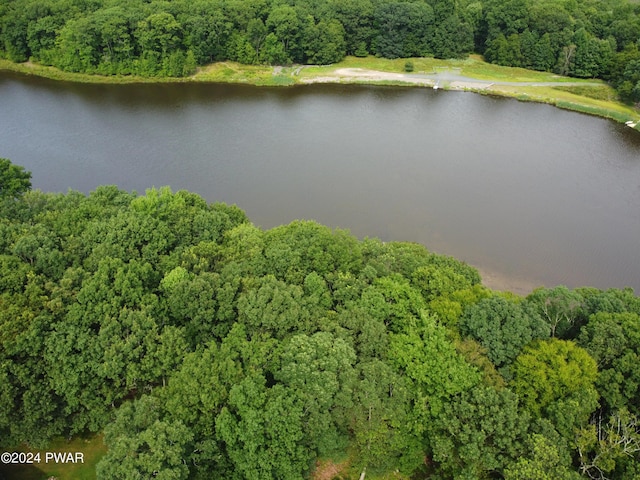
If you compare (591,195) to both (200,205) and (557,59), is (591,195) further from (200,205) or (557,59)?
(557,59)

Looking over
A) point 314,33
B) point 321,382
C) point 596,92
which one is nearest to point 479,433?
point 321,382

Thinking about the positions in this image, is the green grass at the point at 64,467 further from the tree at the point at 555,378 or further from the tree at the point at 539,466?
the tree at the point at 555,378

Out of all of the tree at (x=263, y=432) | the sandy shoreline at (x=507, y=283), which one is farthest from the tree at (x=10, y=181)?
the sandy shoreline at (x=507, y=283)

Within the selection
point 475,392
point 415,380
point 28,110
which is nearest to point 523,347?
point 475,392

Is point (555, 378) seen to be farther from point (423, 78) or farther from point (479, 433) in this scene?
point (423, 78)

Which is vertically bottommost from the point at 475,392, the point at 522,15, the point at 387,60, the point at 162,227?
the point at 475,392

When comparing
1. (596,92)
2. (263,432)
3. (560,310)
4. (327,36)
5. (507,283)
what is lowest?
(507,283)
